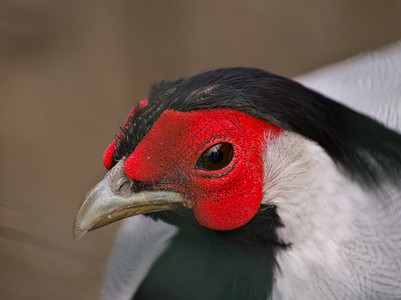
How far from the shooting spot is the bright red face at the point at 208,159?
128 cm

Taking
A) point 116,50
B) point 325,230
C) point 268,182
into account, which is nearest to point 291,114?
point 268,182

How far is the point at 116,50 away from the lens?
150 inches

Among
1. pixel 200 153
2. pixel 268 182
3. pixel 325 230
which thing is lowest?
pixel 325 230

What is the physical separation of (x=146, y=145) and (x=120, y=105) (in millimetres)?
2486

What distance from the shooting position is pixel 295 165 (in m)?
1.32

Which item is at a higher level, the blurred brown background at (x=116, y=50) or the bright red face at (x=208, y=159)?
the bright red face at (x=208, y=159)

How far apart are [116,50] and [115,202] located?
2668 mm

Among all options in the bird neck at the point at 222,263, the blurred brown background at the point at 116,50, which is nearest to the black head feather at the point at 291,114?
the bird neck at the point at 222,263

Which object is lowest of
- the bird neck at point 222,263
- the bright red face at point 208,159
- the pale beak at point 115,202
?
the bird neck at point 222,263

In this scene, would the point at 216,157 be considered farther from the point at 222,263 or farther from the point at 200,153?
the point at 222,263

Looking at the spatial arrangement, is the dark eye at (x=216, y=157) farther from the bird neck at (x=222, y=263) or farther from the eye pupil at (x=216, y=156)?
the bird neck at (x=222, y=263)

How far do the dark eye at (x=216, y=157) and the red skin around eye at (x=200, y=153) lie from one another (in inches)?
0.5

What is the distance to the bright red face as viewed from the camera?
128 cm

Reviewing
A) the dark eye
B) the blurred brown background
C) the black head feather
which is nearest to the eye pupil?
the dark eye
